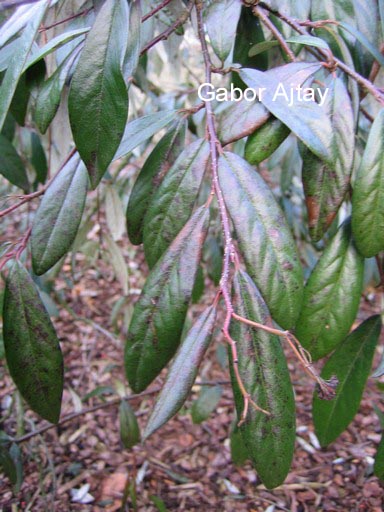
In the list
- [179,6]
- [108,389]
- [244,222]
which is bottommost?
[108,389]

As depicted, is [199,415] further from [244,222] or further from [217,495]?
[244,222]

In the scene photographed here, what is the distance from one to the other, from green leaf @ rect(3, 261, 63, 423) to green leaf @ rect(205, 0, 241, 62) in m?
0.32

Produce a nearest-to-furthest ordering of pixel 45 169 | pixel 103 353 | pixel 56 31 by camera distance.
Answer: pixel 56 31 → pixel 45 169 → pixel 103 353

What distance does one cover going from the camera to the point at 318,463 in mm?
1353

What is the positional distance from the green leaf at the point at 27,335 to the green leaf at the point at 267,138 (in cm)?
27

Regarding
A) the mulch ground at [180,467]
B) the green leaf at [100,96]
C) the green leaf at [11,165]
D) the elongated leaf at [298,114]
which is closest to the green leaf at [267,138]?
the elongated leaf at [298,114]

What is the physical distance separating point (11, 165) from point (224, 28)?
1.30 ft

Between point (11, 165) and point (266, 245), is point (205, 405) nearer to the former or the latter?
point (11, 165)

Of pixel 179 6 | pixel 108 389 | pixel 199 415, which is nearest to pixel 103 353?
pixel 108 389

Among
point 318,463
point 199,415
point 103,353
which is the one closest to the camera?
point 199,415

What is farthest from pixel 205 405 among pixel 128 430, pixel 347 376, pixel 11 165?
pixel 11 165

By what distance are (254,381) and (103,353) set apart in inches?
56.3

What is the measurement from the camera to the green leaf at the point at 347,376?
0.73 meters

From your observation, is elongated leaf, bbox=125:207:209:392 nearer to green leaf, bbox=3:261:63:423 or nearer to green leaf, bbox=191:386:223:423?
green leaf, bbox=3:261:63:423
